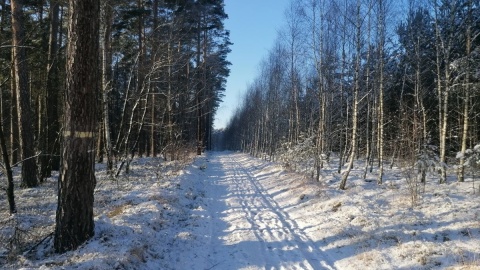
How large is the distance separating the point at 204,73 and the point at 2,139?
21244 millimetres

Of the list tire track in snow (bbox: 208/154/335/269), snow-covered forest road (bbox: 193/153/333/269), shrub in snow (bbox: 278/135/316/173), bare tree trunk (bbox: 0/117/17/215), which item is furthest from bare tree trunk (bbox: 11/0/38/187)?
shrub in snow (bbox: 278/135/316/173)

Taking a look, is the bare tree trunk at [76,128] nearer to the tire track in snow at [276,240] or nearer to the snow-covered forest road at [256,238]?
the snow-covered forest road at [256,238]

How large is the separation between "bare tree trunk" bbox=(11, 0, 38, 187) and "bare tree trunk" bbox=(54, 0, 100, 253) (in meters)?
6.23

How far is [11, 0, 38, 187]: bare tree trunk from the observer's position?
32.5 ft

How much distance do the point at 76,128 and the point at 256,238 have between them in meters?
4.38

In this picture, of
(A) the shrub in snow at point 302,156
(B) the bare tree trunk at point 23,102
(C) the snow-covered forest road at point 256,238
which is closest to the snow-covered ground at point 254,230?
(C) the snow-covered forest road at point 256,238

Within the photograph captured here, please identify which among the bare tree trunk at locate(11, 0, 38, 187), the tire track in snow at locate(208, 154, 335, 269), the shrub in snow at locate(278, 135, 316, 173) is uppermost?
the bare tree trunk at locate(11, 0, 38, 187)

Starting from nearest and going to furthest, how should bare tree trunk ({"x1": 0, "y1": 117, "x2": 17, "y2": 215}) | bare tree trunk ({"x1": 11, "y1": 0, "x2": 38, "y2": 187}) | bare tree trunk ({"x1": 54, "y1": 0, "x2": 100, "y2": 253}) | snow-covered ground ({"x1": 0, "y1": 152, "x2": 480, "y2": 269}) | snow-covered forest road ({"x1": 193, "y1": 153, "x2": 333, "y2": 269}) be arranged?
1. bare tree trunk ({"x1": 54, "y1": 0, "x2": 100, "y2": 253})
2. snow-covered ground ({"x1": 0, "y1": 152, "x2": 480, "y2": 269})
3. snow-covered forest road ({"x1": 193, "y1": 153, "x2": 333, "y2": 269})
4. bare tree trunk ({"x1": 0, "y1": 117, "x2": 17, "y2": 215})
5. bare tree trunk ({"x1": 11, "y1": 0, "x2": 38, "y2": 187})

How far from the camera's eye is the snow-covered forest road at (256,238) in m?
5.90

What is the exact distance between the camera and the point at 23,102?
34.4ft

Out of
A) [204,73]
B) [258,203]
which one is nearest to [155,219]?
[258,203]

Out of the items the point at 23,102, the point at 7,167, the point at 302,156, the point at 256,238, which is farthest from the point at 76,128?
the point at 302,156

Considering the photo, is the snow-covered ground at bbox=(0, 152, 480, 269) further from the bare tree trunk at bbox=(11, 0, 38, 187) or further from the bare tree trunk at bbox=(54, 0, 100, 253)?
the bare tree trunk at bbox=(11, 0, 38, 187)

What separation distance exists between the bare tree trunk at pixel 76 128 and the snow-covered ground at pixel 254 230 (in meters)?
0.41
